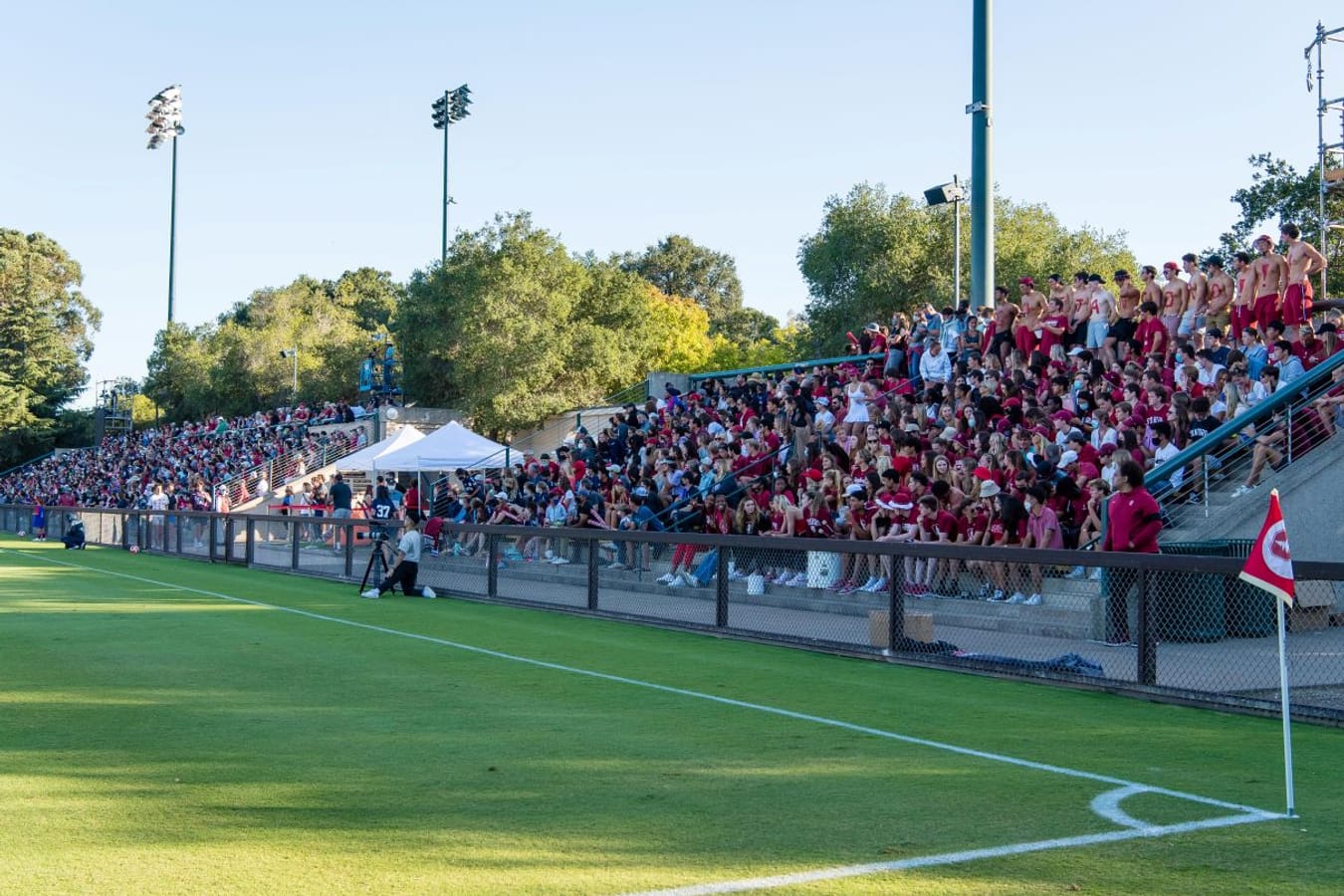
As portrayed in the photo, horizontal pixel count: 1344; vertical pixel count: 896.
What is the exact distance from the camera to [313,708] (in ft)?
31.4

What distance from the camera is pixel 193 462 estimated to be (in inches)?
2078

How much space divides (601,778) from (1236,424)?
1083cm

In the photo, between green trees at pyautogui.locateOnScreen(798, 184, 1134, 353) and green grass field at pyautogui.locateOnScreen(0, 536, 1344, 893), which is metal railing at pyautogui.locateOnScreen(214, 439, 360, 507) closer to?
green trees at pyautogui.locateOnScreen(798, 184, 1134, 353)

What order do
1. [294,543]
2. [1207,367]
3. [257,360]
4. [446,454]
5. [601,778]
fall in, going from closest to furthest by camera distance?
[601,778]
[1207,367]
[294,543]
[446,454]
[257,360]

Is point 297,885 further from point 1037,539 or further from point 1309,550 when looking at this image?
point 1309,550

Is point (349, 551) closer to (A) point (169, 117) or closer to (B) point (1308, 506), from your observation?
(B) point (1308, 506)

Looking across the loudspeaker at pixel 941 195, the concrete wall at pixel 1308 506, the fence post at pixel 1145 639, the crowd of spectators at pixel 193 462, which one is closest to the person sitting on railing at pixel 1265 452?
the concrete wall at pixel 1308 506

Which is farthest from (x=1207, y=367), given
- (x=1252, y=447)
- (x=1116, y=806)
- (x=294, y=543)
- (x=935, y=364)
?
(x=294, y=543)

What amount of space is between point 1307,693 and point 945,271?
4511 centimetres

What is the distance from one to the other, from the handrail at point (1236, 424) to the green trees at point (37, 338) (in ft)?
255

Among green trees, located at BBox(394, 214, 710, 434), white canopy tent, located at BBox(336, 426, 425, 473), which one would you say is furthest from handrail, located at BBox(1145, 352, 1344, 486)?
green trees, located at BBox(394, 214, 710, 434)

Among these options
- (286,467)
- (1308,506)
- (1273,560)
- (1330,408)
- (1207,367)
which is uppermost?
(1207,367)

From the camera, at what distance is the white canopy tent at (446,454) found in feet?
99.8

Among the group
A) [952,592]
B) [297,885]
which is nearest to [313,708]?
[297,885]
